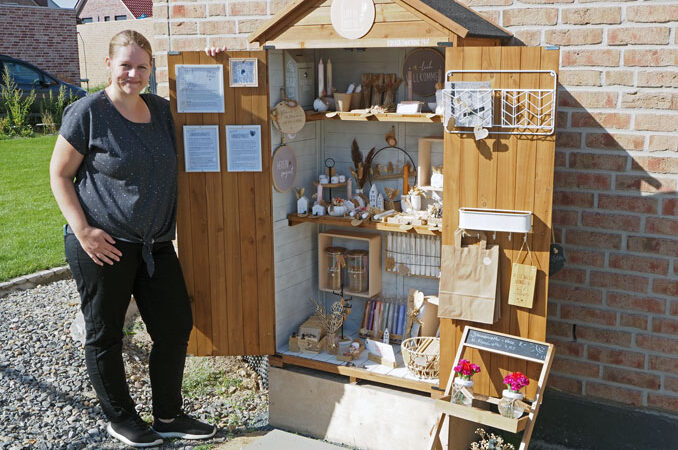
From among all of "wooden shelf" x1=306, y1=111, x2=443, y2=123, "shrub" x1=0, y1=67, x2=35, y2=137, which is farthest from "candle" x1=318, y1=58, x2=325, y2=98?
"shrub" x1=0, y1=67, x2=35, y2=137

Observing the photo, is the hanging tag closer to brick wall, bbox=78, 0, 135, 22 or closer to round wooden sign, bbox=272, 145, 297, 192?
round wooden sign, bbox=272, 145, 297, 192

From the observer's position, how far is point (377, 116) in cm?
406

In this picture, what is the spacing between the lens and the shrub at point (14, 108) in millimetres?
13523

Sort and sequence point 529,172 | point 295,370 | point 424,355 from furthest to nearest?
point 295,370
point 424,355
point 529,172

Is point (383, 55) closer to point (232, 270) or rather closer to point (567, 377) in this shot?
point (232, 270)

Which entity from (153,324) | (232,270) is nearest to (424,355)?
(232,270)

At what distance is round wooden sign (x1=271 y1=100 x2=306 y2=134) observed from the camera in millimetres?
4180

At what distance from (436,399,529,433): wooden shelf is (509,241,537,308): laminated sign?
0.52 meters

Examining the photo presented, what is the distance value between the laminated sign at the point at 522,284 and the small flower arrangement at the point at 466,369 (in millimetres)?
354

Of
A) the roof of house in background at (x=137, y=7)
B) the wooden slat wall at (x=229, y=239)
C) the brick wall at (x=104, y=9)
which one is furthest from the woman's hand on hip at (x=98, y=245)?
the brick wall at (x=104, y=9)

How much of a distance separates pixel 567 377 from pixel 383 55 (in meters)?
2.16

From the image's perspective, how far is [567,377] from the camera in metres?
4.21

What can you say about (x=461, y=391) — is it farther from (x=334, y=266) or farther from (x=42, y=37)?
(x=42, y=37)

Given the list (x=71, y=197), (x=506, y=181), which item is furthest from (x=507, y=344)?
(x=71, y=197)
